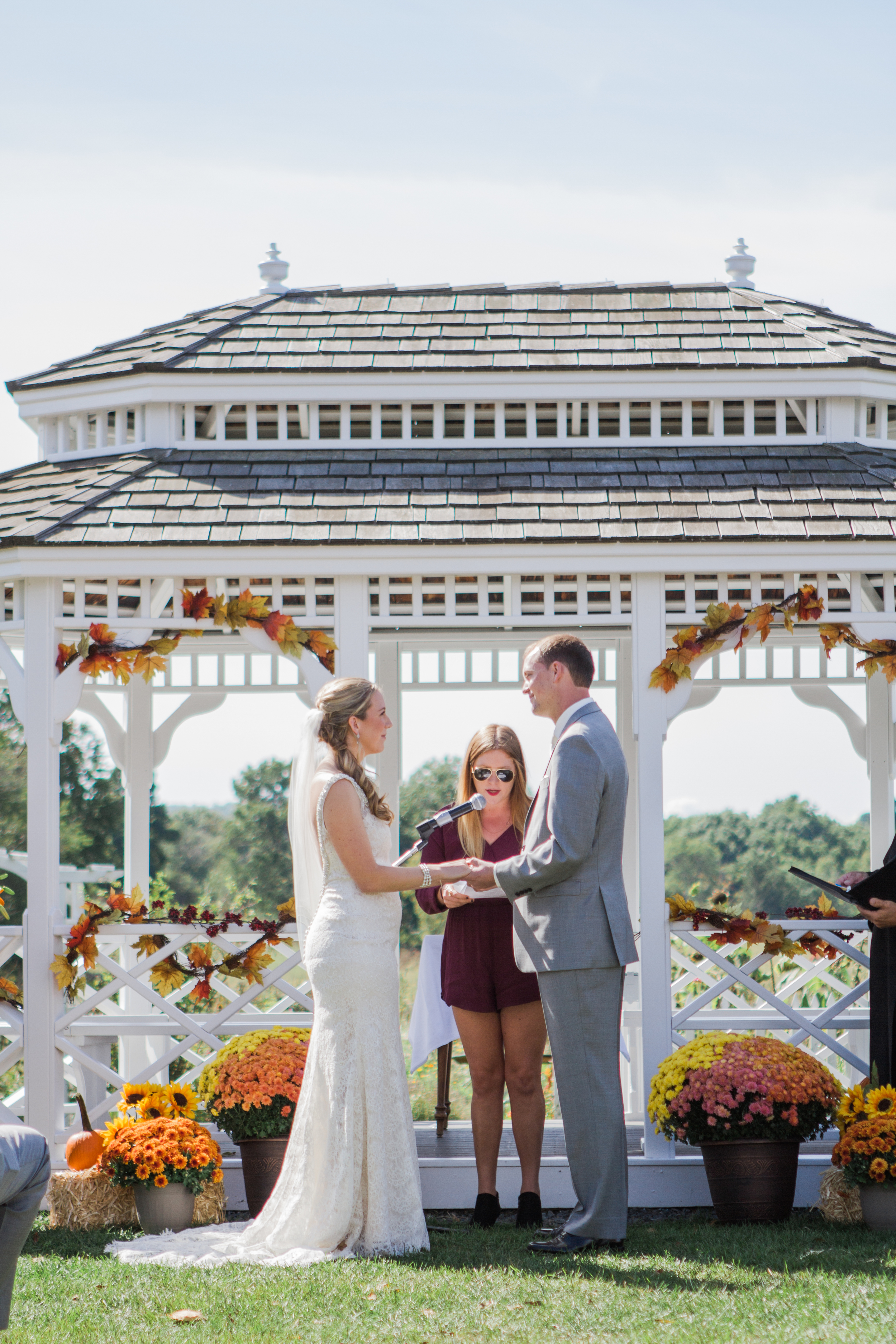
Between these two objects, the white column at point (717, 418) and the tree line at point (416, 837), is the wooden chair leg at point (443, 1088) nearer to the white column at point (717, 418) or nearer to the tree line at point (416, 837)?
the white column at point (717, 418)

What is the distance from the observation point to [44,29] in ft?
25.1

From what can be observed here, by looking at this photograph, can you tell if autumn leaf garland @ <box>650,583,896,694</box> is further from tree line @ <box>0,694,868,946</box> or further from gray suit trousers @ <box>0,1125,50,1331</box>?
tree line @ <box>0,694,868,946</box>

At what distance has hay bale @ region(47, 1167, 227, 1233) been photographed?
5586 mm

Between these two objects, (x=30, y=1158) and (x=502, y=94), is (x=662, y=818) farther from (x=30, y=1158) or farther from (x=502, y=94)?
(x=502, y=94)

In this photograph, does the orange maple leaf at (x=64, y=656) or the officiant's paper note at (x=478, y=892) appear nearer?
the officiant's paper note at (x=478, y=892)

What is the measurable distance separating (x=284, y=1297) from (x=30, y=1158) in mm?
1265

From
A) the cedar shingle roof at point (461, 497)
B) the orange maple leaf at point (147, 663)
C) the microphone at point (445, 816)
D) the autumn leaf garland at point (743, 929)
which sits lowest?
the autumn leaf garland at point (743, 929)

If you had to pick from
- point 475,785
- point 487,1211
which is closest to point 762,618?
point 475,785

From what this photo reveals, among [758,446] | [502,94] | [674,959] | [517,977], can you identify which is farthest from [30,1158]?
[502,94]

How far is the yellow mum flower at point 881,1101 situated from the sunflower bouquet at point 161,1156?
269 centimetres

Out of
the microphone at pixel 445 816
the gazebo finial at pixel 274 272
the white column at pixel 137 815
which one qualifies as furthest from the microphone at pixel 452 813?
the gazebo finial at pixel 274 272

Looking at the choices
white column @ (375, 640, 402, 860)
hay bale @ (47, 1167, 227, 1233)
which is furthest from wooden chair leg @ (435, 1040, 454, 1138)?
hay bale @ (47, 1167, 227, 1233)

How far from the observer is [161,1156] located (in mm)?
5398

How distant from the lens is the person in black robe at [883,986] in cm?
550
